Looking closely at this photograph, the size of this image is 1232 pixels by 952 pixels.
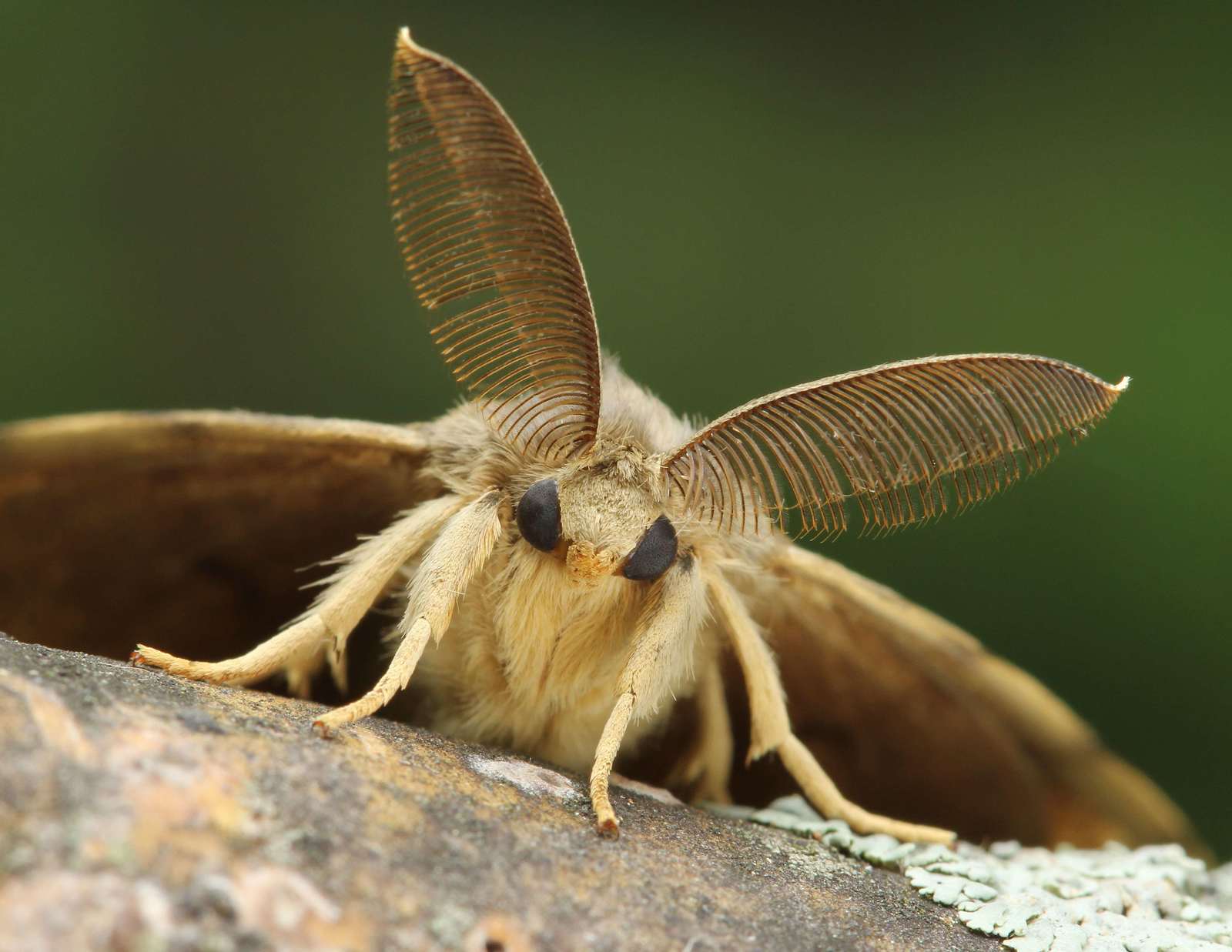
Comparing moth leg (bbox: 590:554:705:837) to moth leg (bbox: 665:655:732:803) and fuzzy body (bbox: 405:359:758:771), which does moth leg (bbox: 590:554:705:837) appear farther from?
moth leg (bbox: 665:655:732:803)

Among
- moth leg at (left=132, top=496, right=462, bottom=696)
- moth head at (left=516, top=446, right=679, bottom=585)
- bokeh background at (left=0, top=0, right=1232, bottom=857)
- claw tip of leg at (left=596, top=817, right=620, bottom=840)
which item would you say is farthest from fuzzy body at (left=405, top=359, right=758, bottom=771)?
bokeh background at (left=0, top=0, right=1232, bottom=857)

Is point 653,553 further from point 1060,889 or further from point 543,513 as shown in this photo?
point 1060,889

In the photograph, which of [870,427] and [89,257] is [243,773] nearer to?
[870,427]

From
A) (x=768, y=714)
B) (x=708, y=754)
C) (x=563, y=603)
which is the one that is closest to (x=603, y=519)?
(x=563, y=603)

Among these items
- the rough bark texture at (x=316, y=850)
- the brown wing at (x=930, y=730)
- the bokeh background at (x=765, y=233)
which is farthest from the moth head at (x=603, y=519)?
the bokeh background at (x=765, y=233)

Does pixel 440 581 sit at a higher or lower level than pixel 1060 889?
higher

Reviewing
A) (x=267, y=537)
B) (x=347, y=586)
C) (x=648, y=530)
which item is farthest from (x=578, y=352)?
(x=267, y=537)
